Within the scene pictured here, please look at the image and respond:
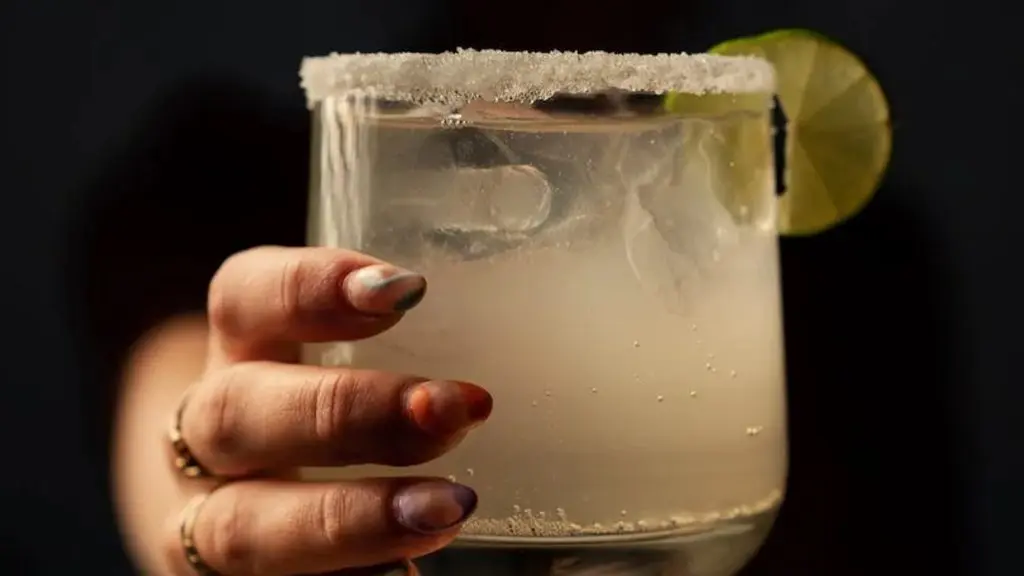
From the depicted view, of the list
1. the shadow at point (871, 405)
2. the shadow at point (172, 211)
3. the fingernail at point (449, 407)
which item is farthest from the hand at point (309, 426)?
the shadow at point (871, 405)

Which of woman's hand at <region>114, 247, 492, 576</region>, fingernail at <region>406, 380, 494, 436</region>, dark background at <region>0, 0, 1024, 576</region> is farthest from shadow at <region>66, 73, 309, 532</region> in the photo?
fingernail at <region>406, 380, 494, 436</region>

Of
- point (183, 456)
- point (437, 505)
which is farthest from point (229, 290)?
point (437, 505)

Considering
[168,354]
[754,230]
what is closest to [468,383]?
[754,230]

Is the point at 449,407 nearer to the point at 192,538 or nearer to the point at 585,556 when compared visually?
the point at 585,556

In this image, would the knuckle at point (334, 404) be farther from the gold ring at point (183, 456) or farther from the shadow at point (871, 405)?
the shadow at point (871, 405)

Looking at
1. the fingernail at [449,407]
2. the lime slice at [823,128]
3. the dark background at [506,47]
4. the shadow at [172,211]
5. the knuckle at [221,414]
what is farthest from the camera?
the shadow at [172,211]
